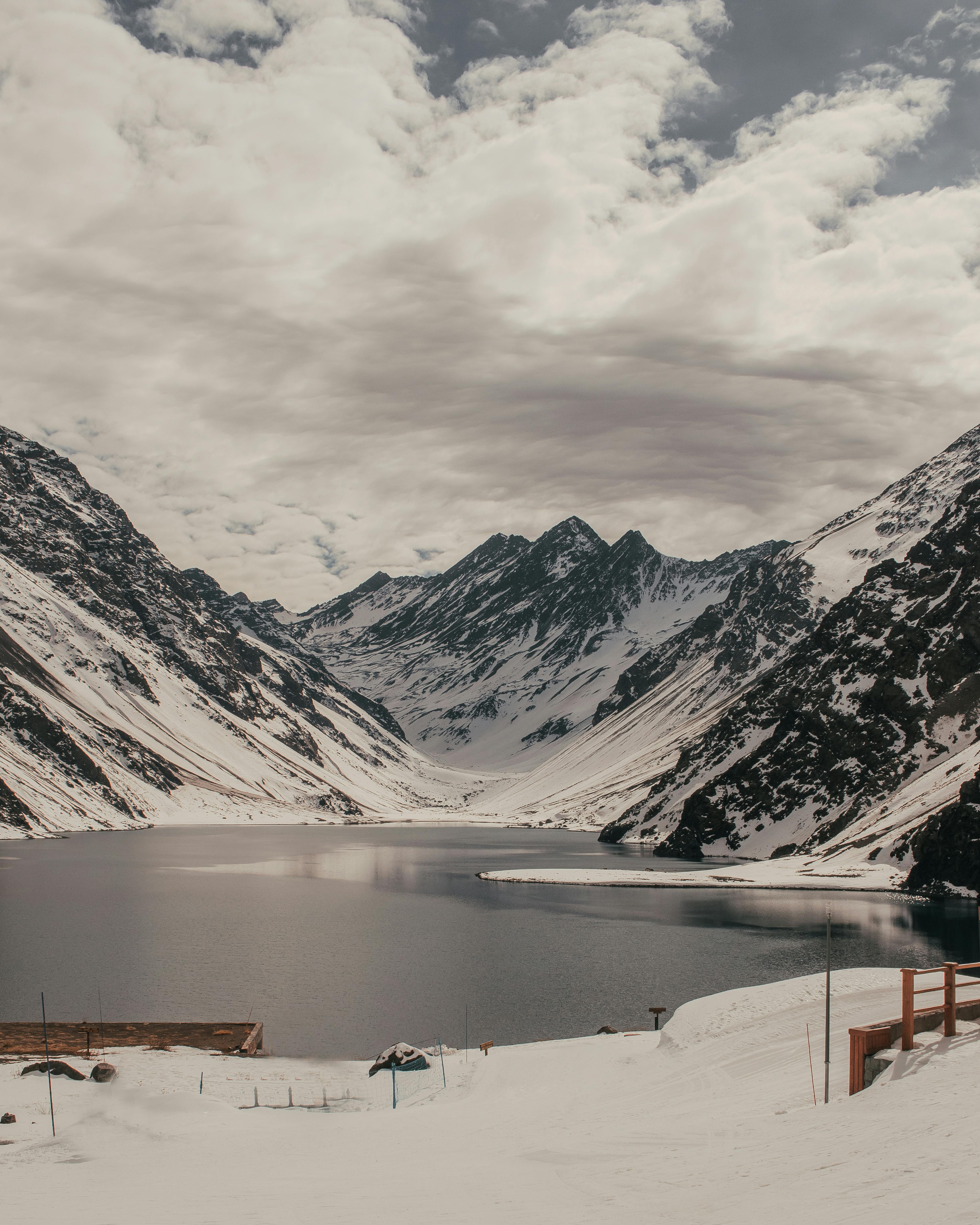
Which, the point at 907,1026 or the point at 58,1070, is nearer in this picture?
the point at 907,1026

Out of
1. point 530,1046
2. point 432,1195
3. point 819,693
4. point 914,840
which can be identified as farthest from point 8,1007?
point 819,693

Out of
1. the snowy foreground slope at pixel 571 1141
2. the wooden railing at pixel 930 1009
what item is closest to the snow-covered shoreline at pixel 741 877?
the snowy foreground slope at pixel 571 1141

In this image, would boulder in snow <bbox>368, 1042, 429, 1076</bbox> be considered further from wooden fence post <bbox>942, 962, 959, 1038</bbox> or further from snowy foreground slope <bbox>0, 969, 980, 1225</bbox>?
wooden fence post <bbox>942, 962, 959, 1038</bbox>

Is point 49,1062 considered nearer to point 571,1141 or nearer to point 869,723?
point 571,1141

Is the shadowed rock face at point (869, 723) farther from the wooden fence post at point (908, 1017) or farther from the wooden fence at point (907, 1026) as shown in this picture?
the wooden fence post at point (908, 1017)

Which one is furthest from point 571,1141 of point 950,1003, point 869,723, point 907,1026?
point 869,723

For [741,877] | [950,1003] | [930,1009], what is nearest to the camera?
[950,1003]
